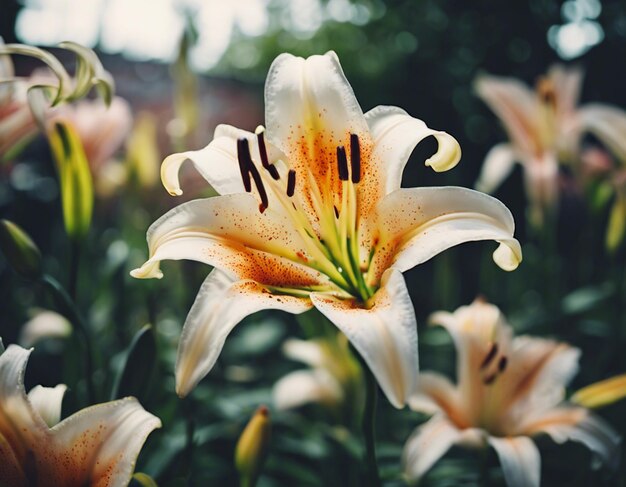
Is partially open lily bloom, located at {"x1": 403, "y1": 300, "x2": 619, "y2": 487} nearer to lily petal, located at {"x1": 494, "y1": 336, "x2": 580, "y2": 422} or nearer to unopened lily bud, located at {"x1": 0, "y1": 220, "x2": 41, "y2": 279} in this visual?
lily petal, located at {"x1": 494, "y1": 336, "x2": 580, "y2": 422}

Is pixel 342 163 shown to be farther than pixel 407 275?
No

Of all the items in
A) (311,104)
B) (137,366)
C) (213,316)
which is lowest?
(137,366)

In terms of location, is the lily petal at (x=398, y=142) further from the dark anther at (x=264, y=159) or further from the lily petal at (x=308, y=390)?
the lily petal at (x=308, y=390)

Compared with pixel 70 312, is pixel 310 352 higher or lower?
lower

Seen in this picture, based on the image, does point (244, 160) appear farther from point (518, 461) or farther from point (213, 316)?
point (518, 461)

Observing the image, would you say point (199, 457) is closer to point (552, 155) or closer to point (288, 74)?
point (288, 74)

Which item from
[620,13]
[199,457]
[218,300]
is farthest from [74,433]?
[620,13]

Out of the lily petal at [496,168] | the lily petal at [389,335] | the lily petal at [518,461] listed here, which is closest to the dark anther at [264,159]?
the lily petal at [389,335]

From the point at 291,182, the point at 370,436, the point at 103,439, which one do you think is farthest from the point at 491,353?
the point at 103,439
